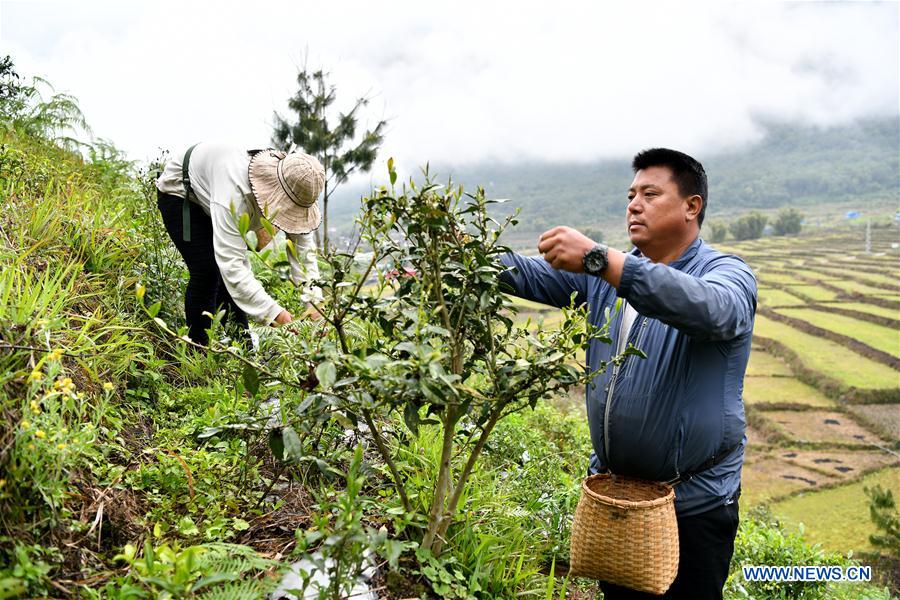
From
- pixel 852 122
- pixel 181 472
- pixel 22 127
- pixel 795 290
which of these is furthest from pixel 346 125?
pixel 852 122

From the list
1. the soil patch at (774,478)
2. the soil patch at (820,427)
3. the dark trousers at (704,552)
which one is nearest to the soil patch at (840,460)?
the soil patch at (774,478)

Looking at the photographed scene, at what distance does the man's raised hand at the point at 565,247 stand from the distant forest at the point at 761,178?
7124 cm

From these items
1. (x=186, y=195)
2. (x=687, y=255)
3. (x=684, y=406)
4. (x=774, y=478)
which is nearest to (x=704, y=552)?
(x=684, y=406)

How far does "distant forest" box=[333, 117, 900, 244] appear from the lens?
334 ft

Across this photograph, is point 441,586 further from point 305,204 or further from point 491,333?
point 305,204

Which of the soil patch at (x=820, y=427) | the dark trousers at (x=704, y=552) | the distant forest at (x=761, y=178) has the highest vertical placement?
the distant forest at (x=761, y=178)

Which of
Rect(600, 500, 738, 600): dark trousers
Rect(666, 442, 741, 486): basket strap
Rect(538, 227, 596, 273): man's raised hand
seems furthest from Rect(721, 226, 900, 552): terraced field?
Rect(538, 227, 596, 273): man's raised hand

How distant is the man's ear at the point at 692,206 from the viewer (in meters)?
2.56

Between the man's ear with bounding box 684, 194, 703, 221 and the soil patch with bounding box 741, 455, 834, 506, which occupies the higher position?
the man's ear with bounding box 684, 194, 703, 221

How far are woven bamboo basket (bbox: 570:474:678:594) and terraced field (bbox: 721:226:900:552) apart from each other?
49.1 feet

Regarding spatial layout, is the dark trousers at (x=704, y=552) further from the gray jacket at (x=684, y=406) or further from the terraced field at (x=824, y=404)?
Result: the terraced field at (x=824, y=404)

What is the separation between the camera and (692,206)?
258 centimetres

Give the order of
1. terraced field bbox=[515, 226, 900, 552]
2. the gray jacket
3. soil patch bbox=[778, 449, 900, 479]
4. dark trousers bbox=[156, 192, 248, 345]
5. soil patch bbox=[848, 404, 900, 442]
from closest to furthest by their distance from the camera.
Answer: the gray jacket < dark trousers bbox=[156, 192, 248, 345] < terraced field bbox=[515, 226, 900, 552] < soil patch bbox=[778, 449, 900, 479] < soil patch bbox=[848, 404, 900, 442]

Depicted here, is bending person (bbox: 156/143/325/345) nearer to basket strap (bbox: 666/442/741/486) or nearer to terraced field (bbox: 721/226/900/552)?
basket strap (bbox: 666/442/741/486)
